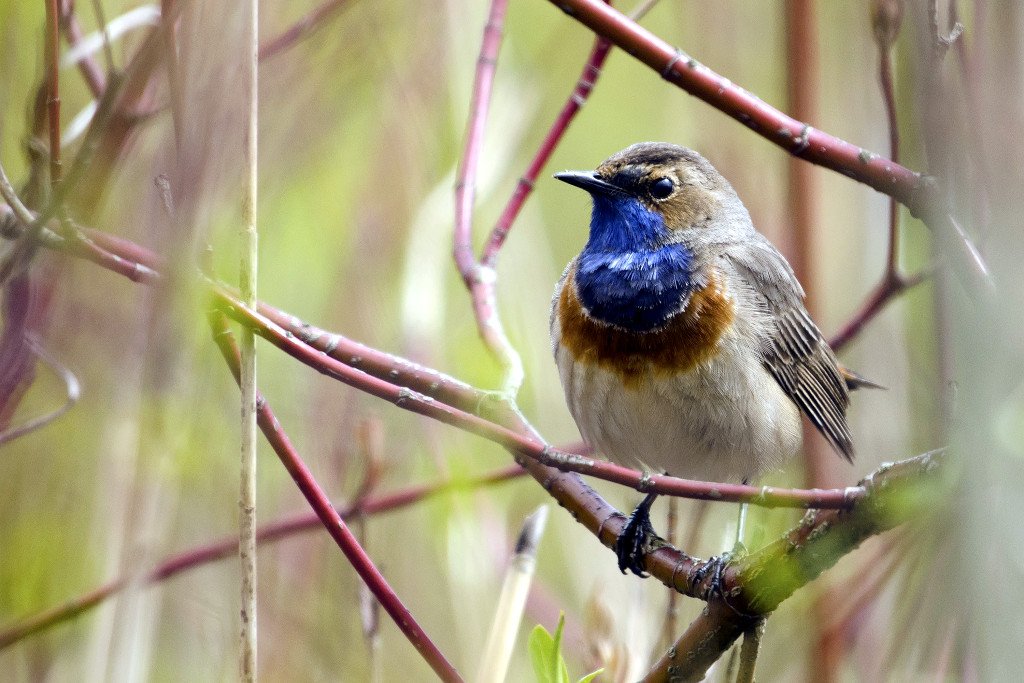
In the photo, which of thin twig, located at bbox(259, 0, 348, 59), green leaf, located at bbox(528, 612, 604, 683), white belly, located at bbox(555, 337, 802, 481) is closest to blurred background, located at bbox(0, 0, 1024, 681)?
thin twig, located at bbox(259, 0, 348, 59)

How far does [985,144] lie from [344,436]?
8.36ft

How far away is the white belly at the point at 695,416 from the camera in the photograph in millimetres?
3623

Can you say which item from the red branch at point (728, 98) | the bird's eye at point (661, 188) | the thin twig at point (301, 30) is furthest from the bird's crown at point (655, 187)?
the red branch at point (728, 98)

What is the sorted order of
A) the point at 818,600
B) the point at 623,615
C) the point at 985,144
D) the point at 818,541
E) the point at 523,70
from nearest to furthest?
1. the point at 985,144
2. the point at 818,541
3. the point at 818,600
4. the point at 623,615
5. the point at 523,70

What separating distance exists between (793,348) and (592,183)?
938 millimetres

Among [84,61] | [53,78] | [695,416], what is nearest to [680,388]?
[695,416]

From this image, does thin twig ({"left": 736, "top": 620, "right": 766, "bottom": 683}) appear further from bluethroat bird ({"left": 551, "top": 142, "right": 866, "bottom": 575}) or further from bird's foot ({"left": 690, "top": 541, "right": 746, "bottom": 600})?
bluethroat bird ({"left": 551, "top": 142, "right": 866, "bottom": 575})

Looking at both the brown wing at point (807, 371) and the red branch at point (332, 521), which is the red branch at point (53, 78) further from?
the brown wing at point (807, 371)

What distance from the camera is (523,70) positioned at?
4.34m

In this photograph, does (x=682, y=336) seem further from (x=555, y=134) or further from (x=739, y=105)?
(x=739, y=105)

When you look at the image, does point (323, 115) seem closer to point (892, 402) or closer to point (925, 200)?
point (892, 402)

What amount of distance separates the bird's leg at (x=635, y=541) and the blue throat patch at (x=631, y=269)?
619 mm

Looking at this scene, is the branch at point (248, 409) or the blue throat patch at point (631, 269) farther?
the blue throat patch at point (631, 269)

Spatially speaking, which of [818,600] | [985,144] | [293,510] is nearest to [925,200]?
[985,144]
